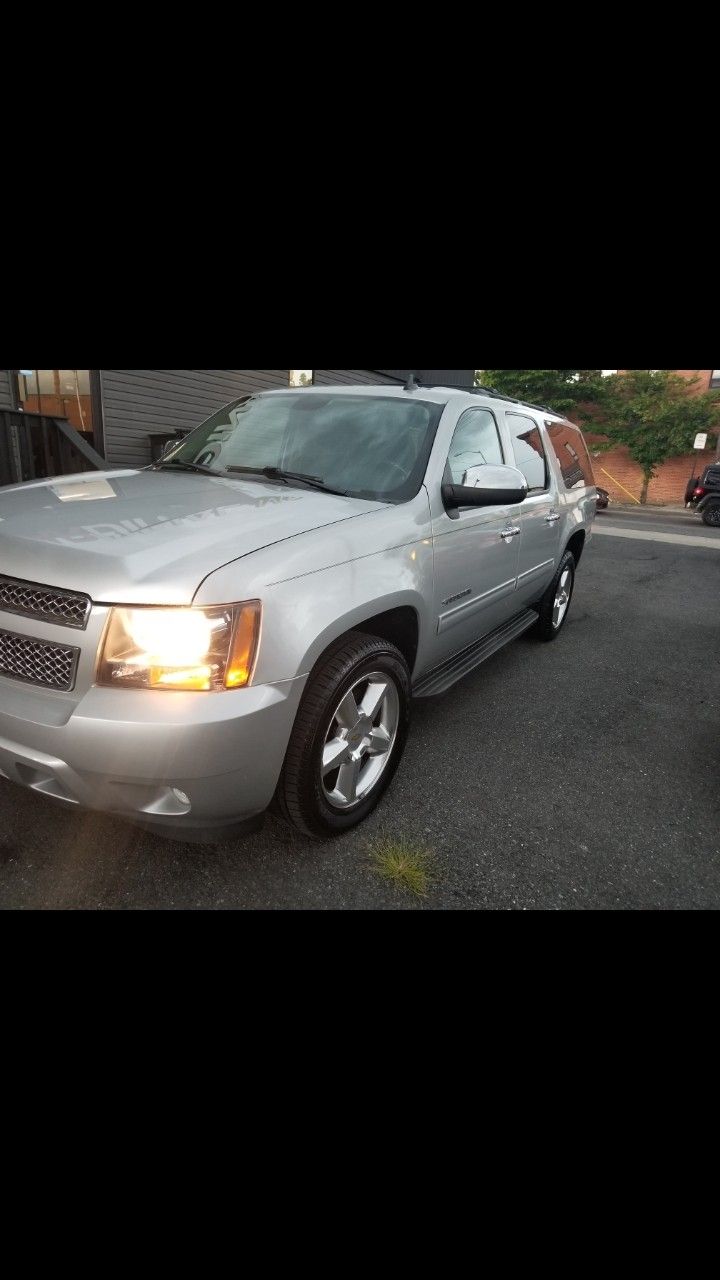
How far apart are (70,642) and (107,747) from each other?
33 centimetres

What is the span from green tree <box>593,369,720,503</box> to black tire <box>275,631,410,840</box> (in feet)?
86.3

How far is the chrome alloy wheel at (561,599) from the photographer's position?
5570 mm

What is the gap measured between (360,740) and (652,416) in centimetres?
2670

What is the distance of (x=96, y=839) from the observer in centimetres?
263

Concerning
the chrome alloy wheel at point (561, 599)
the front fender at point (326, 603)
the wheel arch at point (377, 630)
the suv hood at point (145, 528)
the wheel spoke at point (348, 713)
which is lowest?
the chrome alloy wheel at point (561, 599)

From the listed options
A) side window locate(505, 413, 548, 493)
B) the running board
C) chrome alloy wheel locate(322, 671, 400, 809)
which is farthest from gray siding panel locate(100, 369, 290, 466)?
chrome alloy wheel locate(322, 671, 400, 809)

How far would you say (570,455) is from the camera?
5578 millimetres

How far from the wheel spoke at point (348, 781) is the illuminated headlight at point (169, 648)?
2.65ft

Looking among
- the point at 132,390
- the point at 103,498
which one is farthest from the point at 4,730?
the point at 132,390

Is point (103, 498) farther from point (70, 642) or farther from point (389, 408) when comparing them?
point (389, 408)

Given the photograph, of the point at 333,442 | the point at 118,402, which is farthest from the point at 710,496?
Answer: the point at 333,442

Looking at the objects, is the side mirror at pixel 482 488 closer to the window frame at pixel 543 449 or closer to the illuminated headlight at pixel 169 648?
the window frame at pixel 543 449

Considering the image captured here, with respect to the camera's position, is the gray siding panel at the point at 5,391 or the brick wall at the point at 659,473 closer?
the gray siding panel at the point at 5,391

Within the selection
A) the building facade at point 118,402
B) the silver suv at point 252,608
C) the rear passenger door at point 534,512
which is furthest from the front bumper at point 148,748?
the building facade at point 118,402
